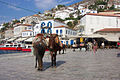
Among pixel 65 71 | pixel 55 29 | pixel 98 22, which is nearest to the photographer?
pixel 65 71

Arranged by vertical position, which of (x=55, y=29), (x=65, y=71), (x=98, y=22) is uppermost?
(x=98, y=22)

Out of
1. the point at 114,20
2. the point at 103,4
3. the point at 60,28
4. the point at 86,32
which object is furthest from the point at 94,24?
the point at 103,4

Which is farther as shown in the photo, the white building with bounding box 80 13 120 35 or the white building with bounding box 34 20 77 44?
the white building with bounding box 80 13 120 35

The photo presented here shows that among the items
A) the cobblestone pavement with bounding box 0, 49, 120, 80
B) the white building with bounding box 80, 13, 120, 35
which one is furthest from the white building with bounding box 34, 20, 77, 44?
the cobblestone pavement with bounding box 0, 49, 120, 80

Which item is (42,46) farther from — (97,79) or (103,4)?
(103,4)

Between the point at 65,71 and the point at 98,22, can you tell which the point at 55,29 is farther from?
the point at 65,71

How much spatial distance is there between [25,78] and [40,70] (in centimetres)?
160

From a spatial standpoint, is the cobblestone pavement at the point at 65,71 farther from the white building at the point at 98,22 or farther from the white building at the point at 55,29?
the white building at the point at 98,22

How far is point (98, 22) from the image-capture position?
4884cm

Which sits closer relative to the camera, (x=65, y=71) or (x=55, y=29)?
(x=65, y=71)

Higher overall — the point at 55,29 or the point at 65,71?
the point at 55,29

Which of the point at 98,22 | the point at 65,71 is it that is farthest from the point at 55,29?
the point at 65,71

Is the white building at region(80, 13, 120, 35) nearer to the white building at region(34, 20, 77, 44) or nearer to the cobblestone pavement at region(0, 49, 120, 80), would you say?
the white building at region(34, 20, 77, 44)

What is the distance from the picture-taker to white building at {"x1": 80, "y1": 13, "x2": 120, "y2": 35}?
48.4 metres
